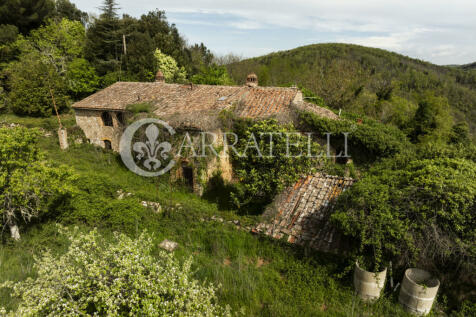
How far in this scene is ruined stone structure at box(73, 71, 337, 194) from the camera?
13.6m

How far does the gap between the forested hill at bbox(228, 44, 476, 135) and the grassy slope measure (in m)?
22.2

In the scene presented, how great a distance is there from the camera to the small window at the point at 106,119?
19.0 metres

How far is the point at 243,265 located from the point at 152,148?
9.15 metres

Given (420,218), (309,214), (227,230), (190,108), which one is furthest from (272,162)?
(190,108)

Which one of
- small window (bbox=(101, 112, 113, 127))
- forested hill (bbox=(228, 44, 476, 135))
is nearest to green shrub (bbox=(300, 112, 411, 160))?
forested hill (bbox=(228, 44, 476, 135))

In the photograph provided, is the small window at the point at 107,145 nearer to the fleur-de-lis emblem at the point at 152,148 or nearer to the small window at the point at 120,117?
the small window at the point at 120,117

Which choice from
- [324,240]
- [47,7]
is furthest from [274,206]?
[47,7]

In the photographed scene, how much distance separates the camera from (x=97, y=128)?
1938 centimetres

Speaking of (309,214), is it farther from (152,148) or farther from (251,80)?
(251,80)

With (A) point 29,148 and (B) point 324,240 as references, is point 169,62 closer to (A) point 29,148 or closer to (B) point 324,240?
(A) point 29,148

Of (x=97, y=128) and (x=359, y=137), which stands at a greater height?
(x=359, y=137)

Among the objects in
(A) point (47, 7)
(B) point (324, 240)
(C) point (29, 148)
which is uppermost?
(A) point (47, 7)

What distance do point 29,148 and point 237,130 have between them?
30.4 ft

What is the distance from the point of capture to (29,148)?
9430 millimetres
